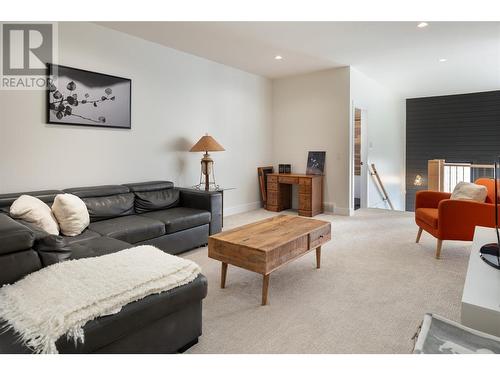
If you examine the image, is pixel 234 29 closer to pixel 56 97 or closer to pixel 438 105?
pixel 56 97

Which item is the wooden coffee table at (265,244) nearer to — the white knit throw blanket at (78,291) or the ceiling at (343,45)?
the white knit throw blanket at (78,291)

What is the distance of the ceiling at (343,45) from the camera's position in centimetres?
366

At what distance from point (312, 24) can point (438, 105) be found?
19.1 ft

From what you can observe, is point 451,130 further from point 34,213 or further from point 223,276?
point 34,213

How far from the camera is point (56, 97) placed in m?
3.33

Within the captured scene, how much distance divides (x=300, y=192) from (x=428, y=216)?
2.40 metres

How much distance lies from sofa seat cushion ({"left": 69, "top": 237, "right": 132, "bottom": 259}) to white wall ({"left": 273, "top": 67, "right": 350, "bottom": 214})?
13.5 feet

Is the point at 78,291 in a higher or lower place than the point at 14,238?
lower

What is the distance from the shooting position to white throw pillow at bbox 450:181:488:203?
3350mm

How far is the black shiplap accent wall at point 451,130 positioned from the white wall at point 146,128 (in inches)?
170

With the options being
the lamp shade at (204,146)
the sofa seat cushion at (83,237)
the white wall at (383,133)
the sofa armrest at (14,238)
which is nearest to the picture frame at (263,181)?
the lamp shade at (204,146)

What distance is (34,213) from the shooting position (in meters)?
2.51

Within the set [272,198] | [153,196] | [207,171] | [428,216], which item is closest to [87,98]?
[153,196]

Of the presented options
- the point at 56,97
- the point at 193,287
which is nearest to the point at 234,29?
the point at 56,97
